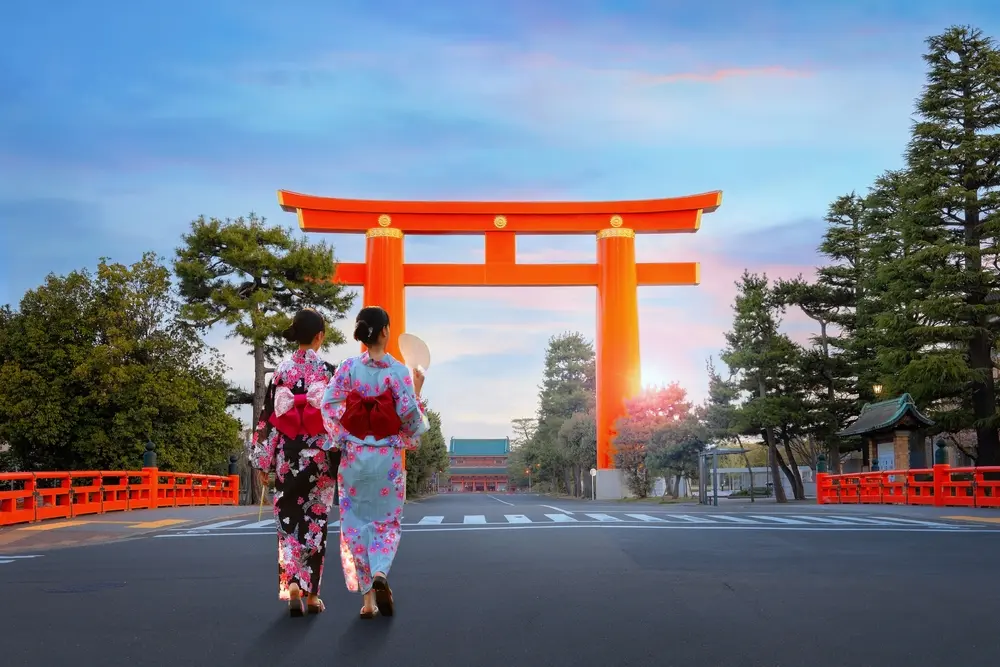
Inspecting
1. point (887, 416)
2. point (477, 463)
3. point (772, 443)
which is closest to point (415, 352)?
point (887, 416)

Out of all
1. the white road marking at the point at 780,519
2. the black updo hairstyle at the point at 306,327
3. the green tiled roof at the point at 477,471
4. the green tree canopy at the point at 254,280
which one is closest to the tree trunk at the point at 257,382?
the green tree canopy at the point at 254,280

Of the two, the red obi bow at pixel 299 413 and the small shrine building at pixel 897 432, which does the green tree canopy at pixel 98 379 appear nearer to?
the small shrine building at pixel 897 432

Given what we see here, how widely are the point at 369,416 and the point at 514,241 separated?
34185mm

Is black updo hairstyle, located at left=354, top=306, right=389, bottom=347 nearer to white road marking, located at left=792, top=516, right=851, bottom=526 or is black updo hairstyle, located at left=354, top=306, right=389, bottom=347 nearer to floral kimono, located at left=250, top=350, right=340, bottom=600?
floral kimono, located at left=250, top=350, right=340, bottom=600

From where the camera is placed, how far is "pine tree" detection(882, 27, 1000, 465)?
27.3 m

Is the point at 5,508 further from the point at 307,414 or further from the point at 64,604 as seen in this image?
the point at 307,414

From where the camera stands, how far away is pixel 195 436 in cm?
3164

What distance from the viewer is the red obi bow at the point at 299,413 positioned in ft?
20.2

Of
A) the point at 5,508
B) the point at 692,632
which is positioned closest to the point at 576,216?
the point at 5,508

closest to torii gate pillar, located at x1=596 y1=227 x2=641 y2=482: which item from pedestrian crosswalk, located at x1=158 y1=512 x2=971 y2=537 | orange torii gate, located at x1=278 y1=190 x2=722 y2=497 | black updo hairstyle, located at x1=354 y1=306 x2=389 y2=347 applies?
orange torii gate, located at x1=278 y1=190 x2=722 y2=497

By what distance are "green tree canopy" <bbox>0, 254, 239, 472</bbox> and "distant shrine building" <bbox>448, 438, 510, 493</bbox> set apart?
97.8 meters

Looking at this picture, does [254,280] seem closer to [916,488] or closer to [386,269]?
[386,269]

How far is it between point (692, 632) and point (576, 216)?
35.8 m

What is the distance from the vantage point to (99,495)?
18844 millimetres
